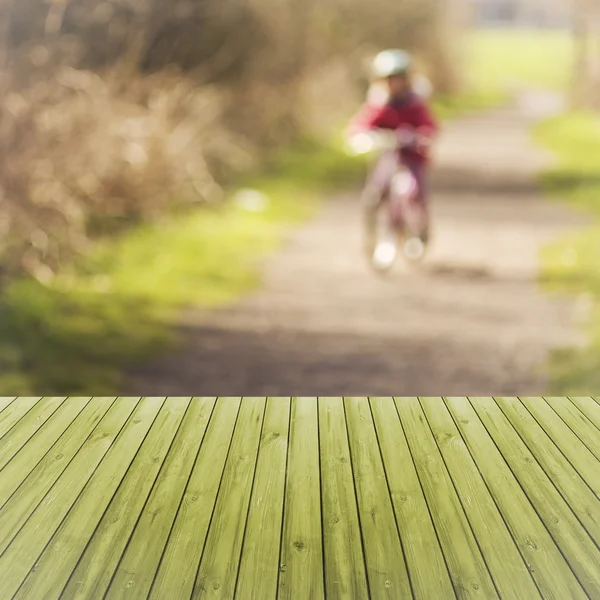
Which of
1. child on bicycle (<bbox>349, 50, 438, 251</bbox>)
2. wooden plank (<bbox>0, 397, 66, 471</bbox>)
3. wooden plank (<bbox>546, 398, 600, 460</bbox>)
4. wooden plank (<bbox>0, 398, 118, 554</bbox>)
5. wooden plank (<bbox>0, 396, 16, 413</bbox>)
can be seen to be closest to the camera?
wooden plank (<bbox>0, 398, 118, 554</bbox>)

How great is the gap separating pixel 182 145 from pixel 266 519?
209 centimetres

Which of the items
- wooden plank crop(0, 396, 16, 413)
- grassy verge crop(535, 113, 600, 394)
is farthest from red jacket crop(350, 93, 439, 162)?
wooden plank crop(0, 396, 16, 413)

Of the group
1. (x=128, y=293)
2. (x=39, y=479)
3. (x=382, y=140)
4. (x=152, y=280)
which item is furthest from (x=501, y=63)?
(x=39, y=479)

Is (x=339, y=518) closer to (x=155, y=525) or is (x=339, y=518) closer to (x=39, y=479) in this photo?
(x=155, y=525)

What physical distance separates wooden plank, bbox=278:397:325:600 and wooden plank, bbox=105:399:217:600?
322 millimetres

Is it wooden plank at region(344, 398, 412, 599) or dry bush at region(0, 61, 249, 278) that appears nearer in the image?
wooden plank at region(344, 398, 412, 599)

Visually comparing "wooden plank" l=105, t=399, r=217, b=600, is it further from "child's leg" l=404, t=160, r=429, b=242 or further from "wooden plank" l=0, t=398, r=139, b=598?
"child's leg" l=404, t=160, r=429, b=242

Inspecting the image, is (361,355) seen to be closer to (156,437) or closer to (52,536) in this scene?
(156,437)

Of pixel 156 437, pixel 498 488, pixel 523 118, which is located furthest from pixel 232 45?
pixel 498 488

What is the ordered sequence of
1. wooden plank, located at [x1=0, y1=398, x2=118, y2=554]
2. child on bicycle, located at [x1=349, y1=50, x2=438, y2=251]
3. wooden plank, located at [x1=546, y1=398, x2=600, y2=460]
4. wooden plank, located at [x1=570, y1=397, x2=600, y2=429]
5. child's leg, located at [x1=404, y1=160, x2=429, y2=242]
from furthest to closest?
child's leg, located at [x1=404, y1=160, x2=429, y2=242], child on bicycle, located at [x1=349, y1=50, x2=438, y2=251], wooden plank, located at [x1=570, y1=397, x2=600, y2=429], wooden plank, located at [x1=546, y1=398, x2=600, y2=460], wooden plank, located at [x1=0, y1=398, x2=118, y2=554]

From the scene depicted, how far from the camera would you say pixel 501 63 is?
3.96 m

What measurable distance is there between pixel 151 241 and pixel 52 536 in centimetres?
182

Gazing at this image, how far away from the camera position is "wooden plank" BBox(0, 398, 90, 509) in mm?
2881

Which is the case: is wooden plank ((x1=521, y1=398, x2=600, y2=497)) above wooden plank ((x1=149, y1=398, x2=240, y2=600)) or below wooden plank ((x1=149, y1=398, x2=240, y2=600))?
below
